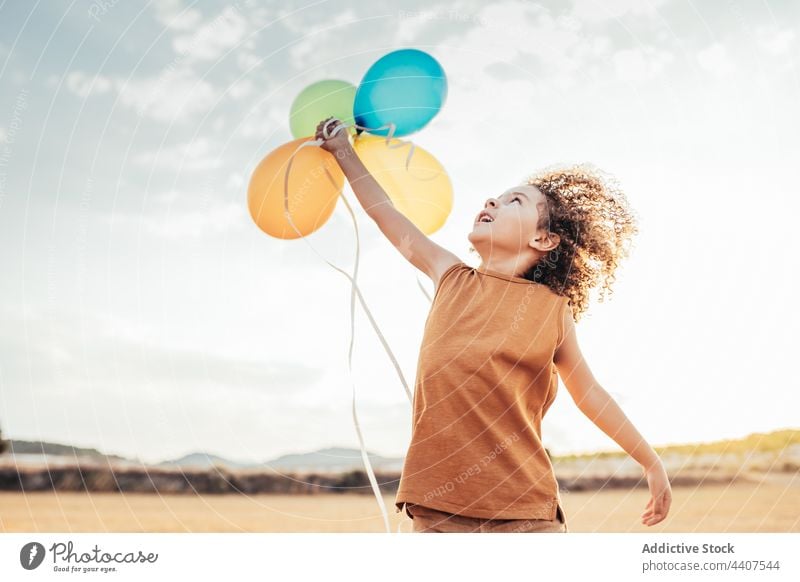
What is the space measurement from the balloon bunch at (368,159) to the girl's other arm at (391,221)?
0.21ft

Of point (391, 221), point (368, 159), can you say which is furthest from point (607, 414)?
point (368, 159)

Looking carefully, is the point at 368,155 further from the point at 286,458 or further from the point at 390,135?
the point at 286,458

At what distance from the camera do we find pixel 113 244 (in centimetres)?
313

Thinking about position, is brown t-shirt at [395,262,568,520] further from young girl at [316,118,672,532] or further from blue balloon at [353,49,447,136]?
blue balloon at [353,49,447,136]

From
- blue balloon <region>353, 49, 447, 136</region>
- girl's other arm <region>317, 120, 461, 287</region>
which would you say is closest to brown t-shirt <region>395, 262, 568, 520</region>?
girl's other arm <region>317, 120, 461, 287</region>

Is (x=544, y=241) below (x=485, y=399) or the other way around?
the other way around

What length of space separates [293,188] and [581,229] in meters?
1.00

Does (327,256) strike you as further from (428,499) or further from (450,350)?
(428,499)

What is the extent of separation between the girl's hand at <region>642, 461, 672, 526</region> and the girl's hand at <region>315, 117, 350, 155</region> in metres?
1.40

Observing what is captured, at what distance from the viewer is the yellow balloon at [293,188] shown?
2283mm

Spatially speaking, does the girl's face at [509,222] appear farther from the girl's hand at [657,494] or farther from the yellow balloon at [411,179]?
the girl's hand at [657,494]

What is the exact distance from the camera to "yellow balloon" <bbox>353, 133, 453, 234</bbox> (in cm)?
243

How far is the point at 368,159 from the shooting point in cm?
243

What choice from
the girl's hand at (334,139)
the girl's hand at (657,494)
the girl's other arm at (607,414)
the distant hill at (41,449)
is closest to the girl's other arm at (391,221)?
the girl's hand at (334,139)
